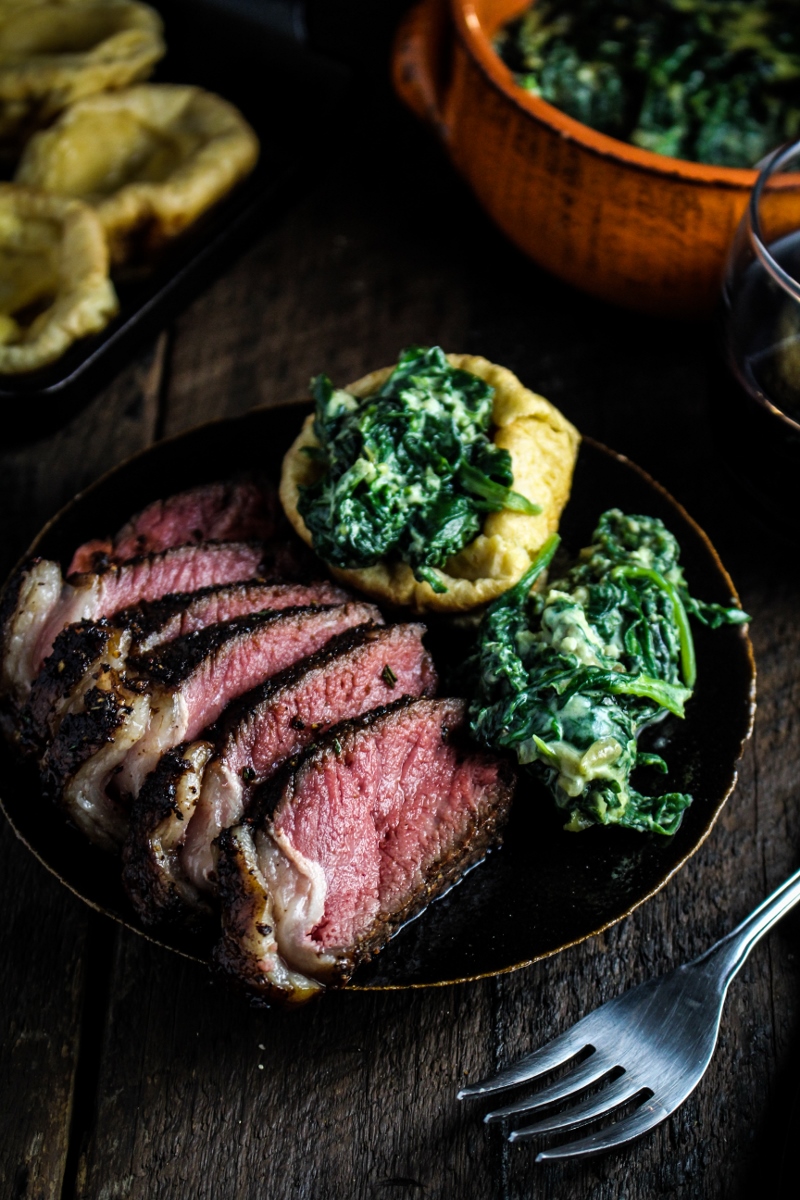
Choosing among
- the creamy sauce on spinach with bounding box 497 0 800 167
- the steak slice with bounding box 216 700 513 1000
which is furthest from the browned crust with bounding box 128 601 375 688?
the creamy sauce on spinach with bounding box 497 0 800 167

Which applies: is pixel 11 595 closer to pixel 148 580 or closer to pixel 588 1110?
pixel 148 580

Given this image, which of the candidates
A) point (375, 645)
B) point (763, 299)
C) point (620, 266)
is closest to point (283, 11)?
point (620, 266)

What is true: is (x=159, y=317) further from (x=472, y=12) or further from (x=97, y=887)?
(x=97, y=887)

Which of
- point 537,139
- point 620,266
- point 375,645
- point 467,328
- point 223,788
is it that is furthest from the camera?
point 467,328

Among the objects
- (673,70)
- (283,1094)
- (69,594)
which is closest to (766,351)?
(673,70)

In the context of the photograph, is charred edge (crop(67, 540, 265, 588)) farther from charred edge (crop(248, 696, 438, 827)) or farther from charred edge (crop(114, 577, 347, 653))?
charred edge (crop(248, 696, 438, 827))

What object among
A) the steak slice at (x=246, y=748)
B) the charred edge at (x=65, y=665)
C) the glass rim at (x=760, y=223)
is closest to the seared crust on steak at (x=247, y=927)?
the steak slice at (x=246, y=748)

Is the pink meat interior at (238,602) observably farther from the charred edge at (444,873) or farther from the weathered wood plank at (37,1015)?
the weathered wood plank at (37,1015)
